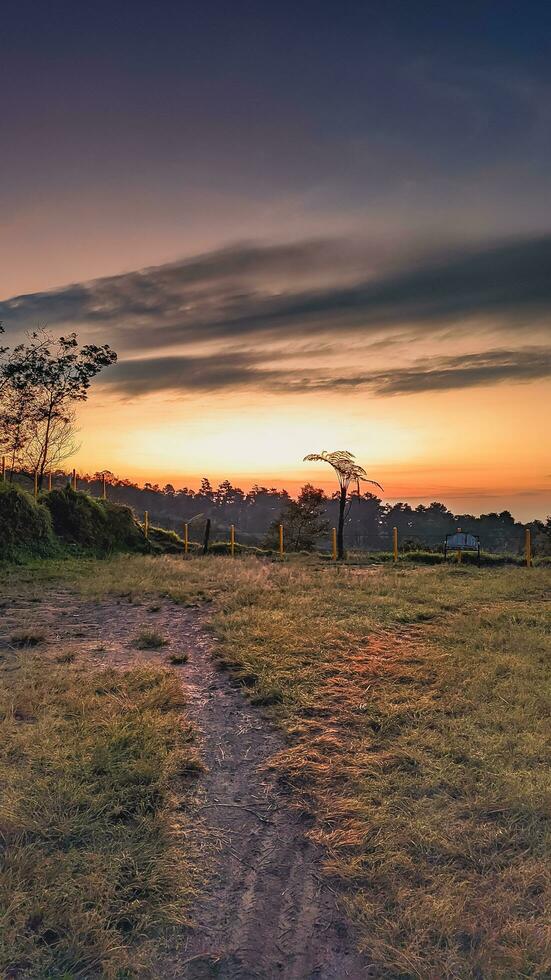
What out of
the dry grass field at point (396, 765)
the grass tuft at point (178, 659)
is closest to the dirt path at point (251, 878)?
the dry grass field at point (396, 765)

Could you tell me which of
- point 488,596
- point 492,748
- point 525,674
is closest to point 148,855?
point 492,748

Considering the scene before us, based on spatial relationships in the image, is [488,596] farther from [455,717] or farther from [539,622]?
[455,717]

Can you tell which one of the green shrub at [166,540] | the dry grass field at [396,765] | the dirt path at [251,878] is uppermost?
the green shrub at [166,540]

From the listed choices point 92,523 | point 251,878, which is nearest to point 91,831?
point 251,878

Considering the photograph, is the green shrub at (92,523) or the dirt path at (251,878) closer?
the dirt path at (251,878)

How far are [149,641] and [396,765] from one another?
490 centimetres

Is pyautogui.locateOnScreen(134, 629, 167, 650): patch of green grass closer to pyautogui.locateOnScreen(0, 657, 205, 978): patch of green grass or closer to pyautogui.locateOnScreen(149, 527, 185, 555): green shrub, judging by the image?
pyautogui.locateOnScreen(0, 657, 205, 978): patch of green grass

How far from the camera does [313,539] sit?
1596 inches

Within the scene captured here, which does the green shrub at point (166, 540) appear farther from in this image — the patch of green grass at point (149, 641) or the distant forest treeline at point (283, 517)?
the patch of green grass at point (149, 641)

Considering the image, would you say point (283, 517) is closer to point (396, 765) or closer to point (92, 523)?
point (92, 523)

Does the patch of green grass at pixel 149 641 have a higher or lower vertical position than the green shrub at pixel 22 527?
lower

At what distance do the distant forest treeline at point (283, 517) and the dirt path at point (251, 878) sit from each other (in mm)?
27350

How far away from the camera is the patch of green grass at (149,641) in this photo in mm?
8742

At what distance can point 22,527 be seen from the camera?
65.3 ft
